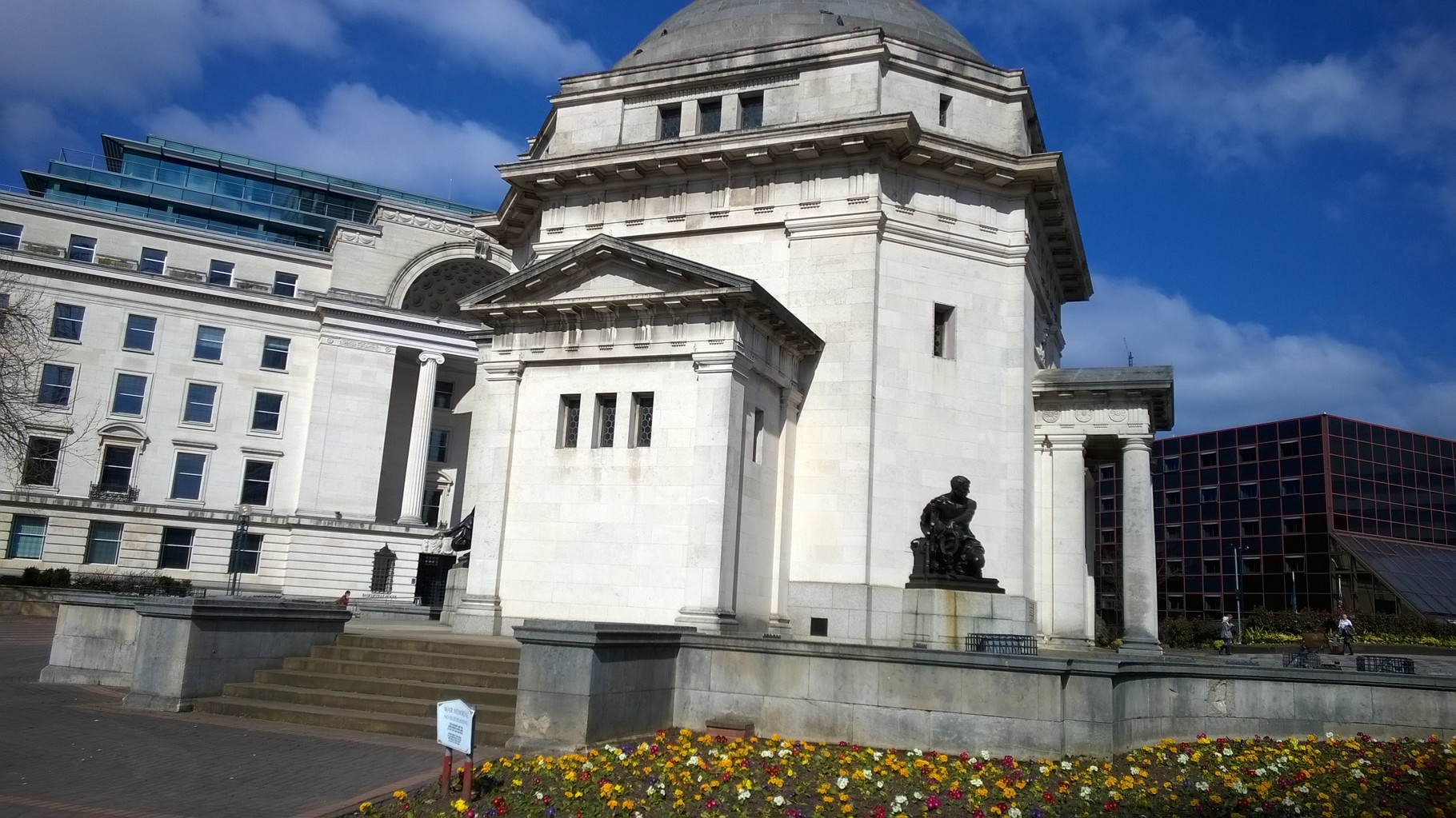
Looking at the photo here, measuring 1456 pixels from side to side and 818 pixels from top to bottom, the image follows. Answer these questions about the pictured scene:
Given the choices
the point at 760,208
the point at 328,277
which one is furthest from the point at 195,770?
the point at 328,277

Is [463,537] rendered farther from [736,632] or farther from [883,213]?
[883,213]

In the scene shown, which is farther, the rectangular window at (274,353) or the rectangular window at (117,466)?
the rectangular window at (274,353)

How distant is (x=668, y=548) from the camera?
23703mm

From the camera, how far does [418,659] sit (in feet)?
63.7

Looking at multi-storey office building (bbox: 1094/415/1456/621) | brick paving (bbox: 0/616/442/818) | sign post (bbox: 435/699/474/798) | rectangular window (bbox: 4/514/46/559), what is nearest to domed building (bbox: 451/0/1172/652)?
brick paving (bbox: 0/616/442/818)

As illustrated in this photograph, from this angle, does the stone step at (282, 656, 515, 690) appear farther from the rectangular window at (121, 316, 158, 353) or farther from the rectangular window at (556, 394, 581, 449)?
the rectangular window at (121, 316, 158, 353)

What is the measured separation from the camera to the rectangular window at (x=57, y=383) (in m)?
58.3

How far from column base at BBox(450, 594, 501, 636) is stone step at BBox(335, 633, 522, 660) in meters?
3.17

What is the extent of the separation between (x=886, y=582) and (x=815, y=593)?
1.83m

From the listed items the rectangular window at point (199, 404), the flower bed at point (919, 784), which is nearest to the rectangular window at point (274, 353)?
the rectangular window at point (199, 404)

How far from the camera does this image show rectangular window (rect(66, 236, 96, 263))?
6303cm

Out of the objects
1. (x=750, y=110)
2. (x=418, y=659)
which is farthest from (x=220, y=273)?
(x=418, y=659)

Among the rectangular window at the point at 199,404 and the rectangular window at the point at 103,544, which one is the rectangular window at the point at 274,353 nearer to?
the rectangular window at the point at 199,404

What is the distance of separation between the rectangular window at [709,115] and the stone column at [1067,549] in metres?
13.6
